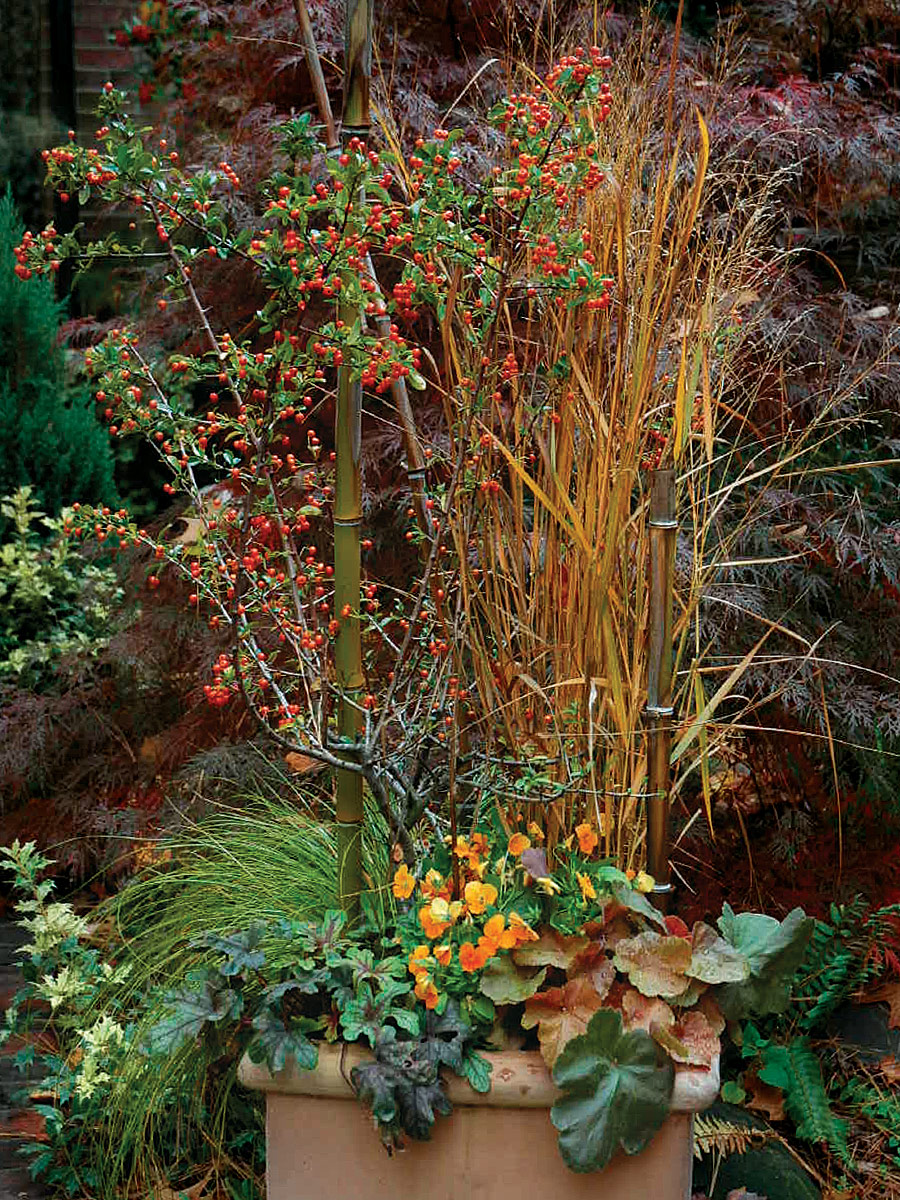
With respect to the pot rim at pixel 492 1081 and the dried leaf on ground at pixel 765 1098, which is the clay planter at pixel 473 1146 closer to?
the pot rim at pixel 492 1081

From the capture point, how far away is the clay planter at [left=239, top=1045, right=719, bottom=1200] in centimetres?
182

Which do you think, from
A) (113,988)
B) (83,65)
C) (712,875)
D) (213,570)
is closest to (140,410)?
(213,570)

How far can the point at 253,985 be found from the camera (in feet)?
A: 6.50

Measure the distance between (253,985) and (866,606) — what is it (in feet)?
4.53

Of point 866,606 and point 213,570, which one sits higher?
point 213,570

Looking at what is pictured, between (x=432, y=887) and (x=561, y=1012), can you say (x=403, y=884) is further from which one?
(x=561, y=1012)

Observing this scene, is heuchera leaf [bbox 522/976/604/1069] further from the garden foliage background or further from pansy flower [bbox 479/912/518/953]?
the garden foliage background

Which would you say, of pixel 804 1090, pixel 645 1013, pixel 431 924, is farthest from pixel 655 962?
pixel 804 1090

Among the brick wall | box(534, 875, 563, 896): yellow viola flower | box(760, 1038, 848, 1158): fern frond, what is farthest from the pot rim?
the brick wall

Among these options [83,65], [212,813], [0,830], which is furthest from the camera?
[83,65]

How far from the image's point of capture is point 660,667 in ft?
6.43

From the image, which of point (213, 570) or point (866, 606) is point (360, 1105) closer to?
point (213, 570)

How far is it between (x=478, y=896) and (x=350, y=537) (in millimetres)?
532

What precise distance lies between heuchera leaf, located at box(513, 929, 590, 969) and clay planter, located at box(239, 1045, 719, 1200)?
0.12 metres
